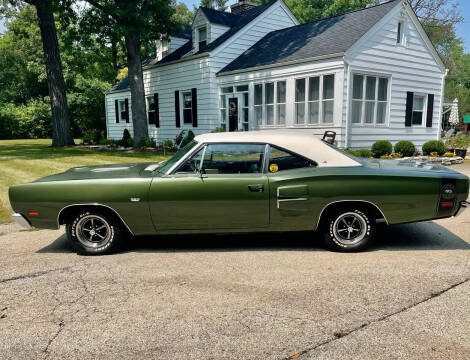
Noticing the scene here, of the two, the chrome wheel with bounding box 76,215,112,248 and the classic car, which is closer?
the classic car

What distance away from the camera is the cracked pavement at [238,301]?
108 inches

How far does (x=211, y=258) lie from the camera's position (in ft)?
15.0

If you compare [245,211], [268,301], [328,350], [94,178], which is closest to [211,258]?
[245,211]

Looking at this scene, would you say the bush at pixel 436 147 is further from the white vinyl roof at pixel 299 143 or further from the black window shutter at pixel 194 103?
the white vinyl roof at pixel 299 143

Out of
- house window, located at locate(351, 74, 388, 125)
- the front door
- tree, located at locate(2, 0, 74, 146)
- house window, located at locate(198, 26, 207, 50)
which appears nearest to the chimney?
house window, located at locate(198, 26, 207, 50)

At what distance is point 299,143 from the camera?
4809 millimetres

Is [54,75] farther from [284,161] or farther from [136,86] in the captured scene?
[284,161]

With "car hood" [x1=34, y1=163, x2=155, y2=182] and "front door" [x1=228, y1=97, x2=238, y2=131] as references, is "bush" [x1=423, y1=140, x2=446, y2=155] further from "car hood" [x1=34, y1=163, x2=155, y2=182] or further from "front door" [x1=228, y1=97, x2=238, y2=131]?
"car hood" [x1=34, y1=163, x2=155, y2=182]

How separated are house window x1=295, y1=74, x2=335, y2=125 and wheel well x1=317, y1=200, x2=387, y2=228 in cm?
1101

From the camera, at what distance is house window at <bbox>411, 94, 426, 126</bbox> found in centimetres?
1778

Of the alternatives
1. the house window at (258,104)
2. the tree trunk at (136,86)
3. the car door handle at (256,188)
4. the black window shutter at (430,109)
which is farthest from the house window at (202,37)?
the car door handle at (256,188)

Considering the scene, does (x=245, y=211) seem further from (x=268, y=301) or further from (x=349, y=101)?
(x=349, y=101)

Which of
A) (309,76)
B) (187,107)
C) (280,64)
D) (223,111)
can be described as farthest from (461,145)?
(187,107)

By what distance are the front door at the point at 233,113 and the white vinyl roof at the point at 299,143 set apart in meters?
14.1
